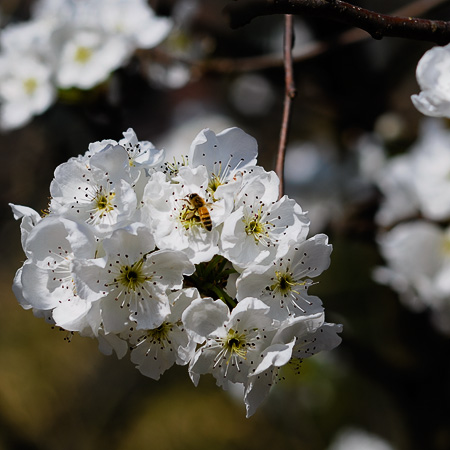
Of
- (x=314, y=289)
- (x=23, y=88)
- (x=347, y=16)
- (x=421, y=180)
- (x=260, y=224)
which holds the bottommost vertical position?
(x=314, y=289)

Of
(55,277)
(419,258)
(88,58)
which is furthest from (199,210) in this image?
(419,258)

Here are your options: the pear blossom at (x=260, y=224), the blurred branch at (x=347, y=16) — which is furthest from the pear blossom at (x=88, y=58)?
the pear blossom at (x=260, y=224)

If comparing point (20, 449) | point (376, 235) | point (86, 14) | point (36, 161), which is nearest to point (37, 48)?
point (86, 14)

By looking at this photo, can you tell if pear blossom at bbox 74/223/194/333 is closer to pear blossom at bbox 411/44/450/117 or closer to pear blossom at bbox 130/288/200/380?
pear blossom at bbox 130/288/200/380

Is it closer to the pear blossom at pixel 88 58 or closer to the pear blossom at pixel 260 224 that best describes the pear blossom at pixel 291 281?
the pear blossom at pixel 260 224

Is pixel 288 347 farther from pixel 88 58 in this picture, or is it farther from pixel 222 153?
pixel 88 58

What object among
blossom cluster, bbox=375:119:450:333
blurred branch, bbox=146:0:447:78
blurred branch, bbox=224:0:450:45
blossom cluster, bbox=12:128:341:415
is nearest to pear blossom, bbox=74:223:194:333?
blossom cluster, bbox=12:128:341:415
